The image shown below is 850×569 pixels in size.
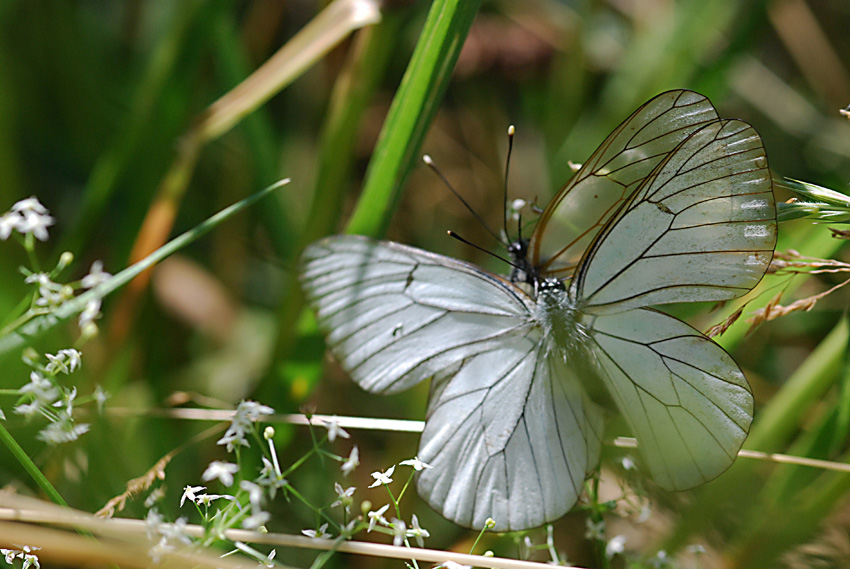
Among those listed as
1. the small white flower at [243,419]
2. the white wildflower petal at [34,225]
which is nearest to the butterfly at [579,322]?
the small white flower at [243,419]

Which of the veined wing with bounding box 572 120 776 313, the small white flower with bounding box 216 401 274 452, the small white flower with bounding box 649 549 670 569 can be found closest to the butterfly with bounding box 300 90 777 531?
the veined wing with bounding box 572 120 776 313

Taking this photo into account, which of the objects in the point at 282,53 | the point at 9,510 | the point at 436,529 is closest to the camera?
the point at 9,510

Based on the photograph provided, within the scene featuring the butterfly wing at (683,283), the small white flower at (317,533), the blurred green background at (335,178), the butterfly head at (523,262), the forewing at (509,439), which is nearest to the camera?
the small white flower at (317,533)

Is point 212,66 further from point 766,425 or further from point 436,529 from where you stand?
point 766,425

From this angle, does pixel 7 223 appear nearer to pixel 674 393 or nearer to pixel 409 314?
pixel 409 314

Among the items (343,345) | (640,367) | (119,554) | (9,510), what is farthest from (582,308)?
(9,510)

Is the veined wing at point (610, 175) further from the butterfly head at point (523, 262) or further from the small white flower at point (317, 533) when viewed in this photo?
the small white flower at point (317, 533)
